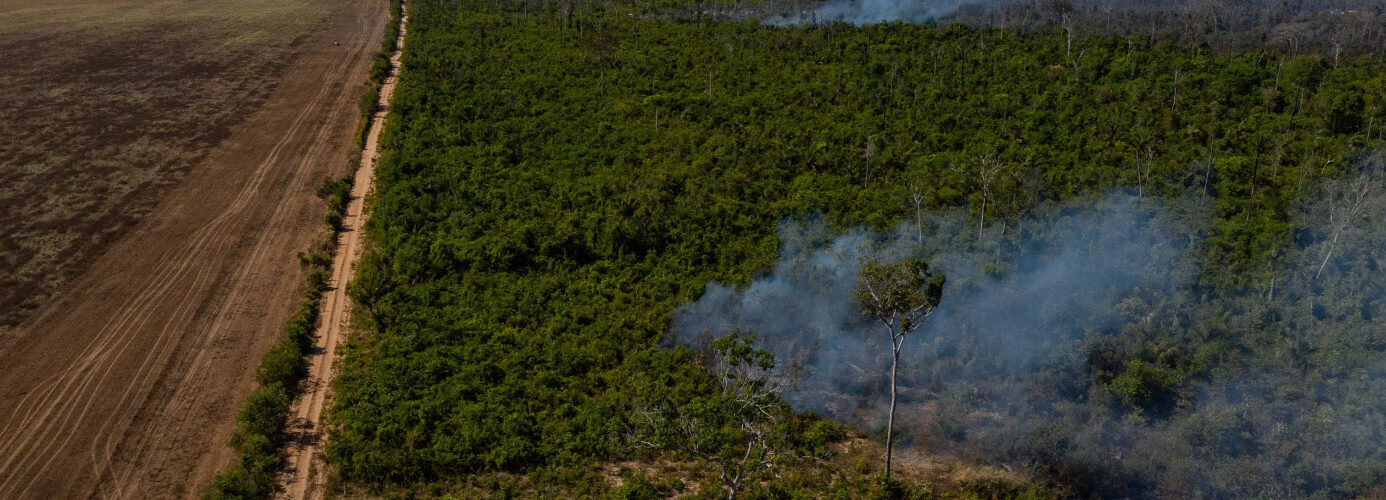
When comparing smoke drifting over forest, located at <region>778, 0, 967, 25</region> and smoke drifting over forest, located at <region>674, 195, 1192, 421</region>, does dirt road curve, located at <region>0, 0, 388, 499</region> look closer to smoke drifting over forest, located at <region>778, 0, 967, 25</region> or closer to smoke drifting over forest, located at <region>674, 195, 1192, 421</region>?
smoke drifting over forest, located at <region>674, 195, 1192, 421</region>

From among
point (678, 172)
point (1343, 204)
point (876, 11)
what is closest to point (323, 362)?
point (678, 172)

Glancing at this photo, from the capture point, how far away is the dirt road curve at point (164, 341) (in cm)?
3091

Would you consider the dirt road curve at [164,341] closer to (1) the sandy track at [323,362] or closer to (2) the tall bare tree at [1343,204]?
(1) the sandy track at [323,362]

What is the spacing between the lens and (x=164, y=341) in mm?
38219

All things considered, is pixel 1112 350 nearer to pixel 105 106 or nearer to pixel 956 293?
pixel 956 293

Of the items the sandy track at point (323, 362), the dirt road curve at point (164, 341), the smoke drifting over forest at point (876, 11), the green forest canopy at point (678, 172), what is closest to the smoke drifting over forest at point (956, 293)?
the green forest canopy at point (678, 172)

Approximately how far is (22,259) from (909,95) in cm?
5980

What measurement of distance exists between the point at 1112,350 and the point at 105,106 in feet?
261

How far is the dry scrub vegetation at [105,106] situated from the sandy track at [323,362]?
1271cm

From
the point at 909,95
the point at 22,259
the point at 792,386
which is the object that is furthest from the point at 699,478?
the point at 909,95

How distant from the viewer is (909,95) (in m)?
68.1

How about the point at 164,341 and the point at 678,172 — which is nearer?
the point at 164,341

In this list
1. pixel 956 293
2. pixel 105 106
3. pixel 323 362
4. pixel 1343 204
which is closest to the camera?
pixel 323 362

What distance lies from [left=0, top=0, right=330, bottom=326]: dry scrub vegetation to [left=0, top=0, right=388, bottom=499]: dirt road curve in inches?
95.7
